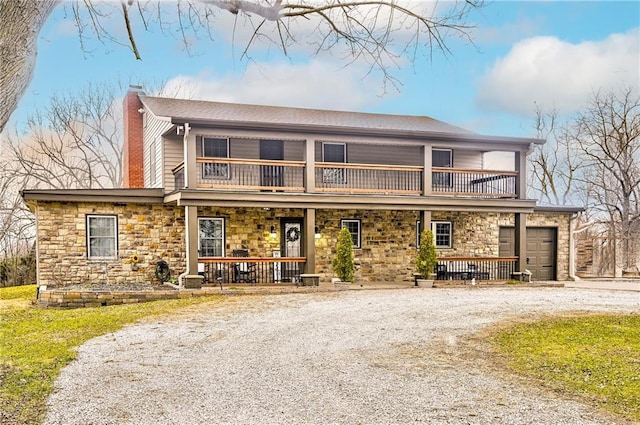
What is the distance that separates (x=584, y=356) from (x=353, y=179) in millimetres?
11936

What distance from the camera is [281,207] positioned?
16.6m

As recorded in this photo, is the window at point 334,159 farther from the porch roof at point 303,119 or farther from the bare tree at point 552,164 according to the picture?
the bare tree at point 552,164

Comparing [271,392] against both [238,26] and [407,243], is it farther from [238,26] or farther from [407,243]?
[407,243]

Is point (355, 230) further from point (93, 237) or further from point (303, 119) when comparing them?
point (93, 237)

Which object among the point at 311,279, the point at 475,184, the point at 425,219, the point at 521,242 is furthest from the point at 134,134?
the point at 521,242

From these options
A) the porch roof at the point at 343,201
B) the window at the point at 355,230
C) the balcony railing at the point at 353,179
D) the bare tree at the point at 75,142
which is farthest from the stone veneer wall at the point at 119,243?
the bare tree at the point at 75,142

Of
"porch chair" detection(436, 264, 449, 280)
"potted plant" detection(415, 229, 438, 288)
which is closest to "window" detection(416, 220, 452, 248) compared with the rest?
"porch chair" detection(436, 264, 449, 280)

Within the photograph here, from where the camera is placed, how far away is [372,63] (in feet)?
22.3

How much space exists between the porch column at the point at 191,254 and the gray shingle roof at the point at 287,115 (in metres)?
4.29

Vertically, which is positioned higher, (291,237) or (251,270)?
(291,237)

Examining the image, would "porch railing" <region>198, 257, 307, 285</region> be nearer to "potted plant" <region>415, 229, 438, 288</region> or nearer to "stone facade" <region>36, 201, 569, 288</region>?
"stone facade" <region>36, 201, 569, 288</region>

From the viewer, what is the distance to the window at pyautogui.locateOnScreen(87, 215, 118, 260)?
53.5 feet

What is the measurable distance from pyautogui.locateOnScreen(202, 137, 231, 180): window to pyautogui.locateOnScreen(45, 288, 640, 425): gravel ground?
675 cm

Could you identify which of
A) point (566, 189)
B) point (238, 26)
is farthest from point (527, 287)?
point (566, 189)
